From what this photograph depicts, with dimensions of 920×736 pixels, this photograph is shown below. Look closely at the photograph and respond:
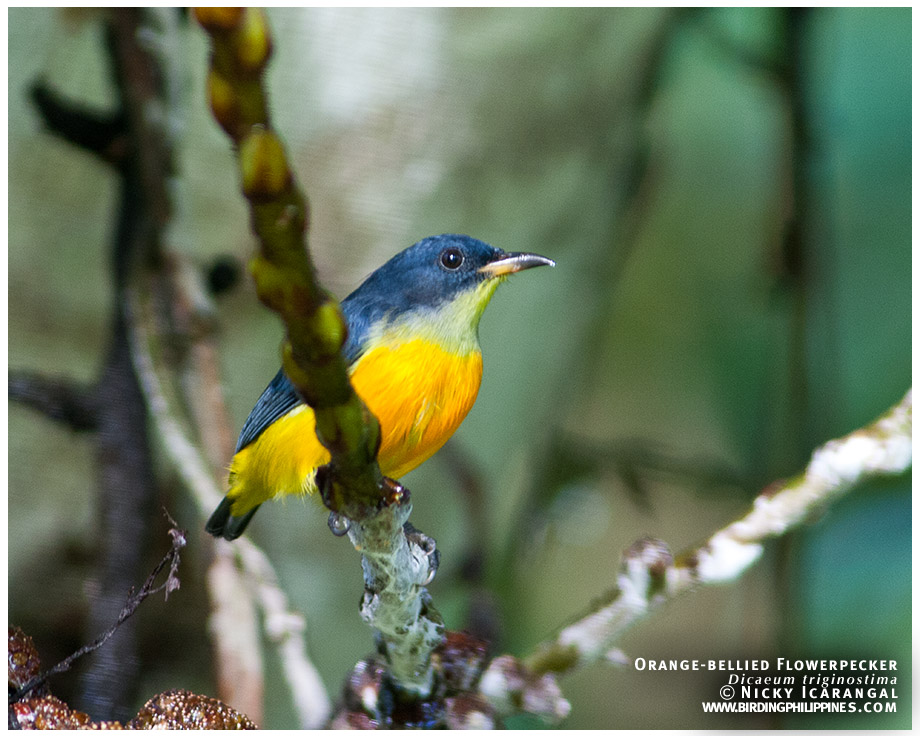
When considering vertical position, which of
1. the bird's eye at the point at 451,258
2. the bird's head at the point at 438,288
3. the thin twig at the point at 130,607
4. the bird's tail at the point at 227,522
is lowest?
the thin twig at the point at 130,607

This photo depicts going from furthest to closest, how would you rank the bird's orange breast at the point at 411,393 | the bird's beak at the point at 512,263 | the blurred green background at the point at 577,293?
the blurred green background at the point at 577,293, the bird's beak at the point at 512,263, the bird's orange breast at the point at 411,393

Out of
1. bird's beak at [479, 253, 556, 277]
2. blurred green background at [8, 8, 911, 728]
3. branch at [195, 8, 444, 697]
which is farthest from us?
blurred green background at [8, 8, 911, 728]

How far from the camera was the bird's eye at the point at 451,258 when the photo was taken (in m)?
1.36

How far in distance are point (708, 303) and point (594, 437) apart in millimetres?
353

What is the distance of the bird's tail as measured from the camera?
144 cm

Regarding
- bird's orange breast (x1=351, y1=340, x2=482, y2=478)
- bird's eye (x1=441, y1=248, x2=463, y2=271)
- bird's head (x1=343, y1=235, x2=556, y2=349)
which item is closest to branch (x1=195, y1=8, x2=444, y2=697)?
bird's orange breast (x1=351, y1=340, x2=482, y2=478)

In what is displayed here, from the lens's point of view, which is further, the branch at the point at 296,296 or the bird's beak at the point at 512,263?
the bird's beak at the point at 512,263

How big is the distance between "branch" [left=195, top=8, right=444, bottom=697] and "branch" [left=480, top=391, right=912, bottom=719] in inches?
16.2

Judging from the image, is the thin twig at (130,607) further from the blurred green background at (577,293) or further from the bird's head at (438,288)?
the bird's head at (438,288)

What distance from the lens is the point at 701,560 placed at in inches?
52.2

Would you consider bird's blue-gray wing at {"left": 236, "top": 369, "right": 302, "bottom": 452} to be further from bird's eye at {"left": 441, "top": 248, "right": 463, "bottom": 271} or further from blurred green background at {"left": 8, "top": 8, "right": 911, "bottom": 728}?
bird's eye at {"left": 441, "top": 248, "right": 463, "bottom": 271}

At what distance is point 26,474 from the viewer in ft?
4.87

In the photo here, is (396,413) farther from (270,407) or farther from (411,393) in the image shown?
(270,407)

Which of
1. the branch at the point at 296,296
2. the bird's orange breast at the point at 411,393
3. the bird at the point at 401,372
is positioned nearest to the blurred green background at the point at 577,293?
the bird at the point at 401,372
